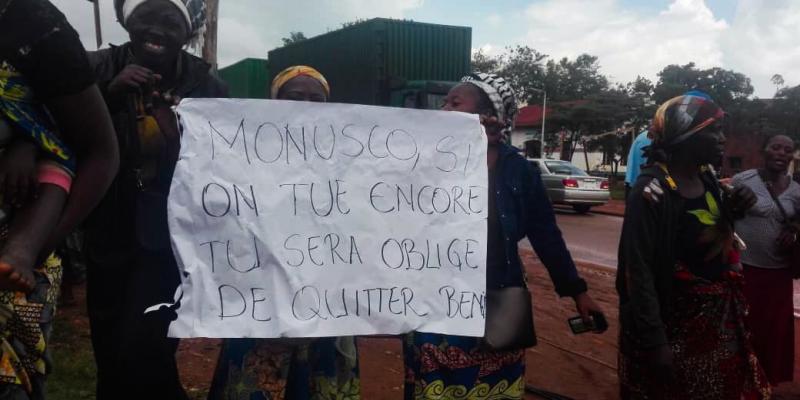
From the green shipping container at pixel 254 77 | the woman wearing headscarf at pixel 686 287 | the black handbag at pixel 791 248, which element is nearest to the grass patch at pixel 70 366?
the woman wearing headscarf at pixel 686 287

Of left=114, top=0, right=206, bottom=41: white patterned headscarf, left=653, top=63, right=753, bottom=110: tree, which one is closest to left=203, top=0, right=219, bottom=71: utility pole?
left=114, top=0, right=206, bottom=41: white patterned headscarf

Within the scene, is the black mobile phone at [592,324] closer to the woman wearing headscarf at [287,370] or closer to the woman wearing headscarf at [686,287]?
the woman wearing headscarf at [686,287]

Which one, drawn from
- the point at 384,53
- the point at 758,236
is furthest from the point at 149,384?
the point at 384,53

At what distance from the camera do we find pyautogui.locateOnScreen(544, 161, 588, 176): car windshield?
17.5 m

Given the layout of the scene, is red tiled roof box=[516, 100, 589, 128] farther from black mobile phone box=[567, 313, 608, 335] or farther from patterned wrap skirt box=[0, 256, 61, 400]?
patterned wrap skirt box=[0, 256, 61, 400]

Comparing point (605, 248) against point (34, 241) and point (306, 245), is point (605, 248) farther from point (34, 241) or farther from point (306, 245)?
point (34, 241)

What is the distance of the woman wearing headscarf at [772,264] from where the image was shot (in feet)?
13.8

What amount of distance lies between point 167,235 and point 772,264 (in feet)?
12.4

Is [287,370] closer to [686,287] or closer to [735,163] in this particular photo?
[686,287]

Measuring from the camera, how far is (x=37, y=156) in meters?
1.47

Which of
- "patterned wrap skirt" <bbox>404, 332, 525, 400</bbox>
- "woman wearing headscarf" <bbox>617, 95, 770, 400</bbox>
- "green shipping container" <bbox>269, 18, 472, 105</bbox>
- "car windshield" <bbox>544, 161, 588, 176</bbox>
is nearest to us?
"patterned wrap skirt" <bbox>404, 332, 525, 400</bbox>

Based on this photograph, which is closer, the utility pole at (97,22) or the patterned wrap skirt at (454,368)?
the patterned wrap skirt at (454,368)

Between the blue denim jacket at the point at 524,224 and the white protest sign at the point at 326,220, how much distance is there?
7.9 inches

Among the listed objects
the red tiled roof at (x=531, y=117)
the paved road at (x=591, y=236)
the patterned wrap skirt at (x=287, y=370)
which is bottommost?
the paved road at (x=591, y=236)
